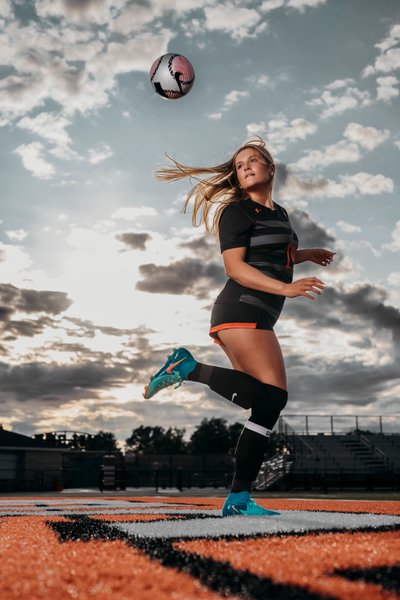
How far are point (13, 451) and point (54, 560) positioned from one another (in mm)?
44576

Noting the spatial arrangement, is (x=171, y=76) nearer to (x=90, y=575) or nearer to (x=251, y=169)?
(x=251, y=169)

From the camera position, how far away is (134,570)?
1.53 metres

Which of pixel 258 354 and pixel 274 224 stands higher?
pixel 274 224

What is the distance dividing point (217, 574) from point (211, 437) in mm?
113535

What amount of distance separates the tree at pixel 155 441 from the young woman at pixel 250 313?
10716 cm

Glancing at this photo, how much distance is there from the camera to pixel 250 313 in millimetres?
3391

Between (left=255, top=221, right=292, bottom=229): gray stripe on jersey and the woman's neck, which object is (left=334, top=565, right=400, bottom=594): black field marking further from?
the woman's neck

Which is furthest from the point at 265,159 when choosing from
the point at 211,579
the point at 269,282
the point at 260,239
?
the point at 211,579

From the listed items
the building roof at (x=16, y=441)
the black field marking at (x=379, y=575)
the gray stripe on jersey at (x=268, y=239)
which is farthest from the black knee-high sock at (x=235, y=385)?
the building roof at (x=16, y=441)

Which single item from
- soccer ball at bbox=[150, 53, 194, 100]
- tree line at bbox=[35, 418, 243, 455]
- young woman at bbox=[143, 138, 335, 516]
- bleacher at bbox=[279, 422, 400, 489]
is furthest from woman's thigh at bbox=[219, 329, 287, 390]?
tree line at bbox=[35, 418, 243, 455]

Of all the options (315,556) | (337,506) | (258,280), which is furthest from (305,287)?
(337,506)

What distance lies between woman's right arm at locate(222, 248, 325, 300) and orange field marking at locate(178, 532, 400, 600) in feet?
3.96

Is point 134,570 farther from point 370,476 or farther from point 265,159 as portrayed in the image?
point 370,476

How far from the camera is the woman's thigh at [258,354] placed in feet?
11.0
